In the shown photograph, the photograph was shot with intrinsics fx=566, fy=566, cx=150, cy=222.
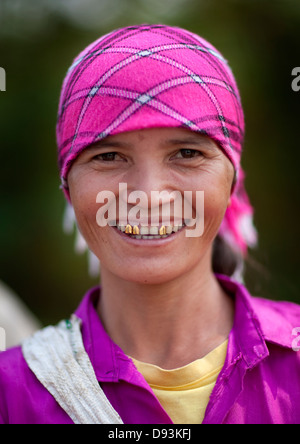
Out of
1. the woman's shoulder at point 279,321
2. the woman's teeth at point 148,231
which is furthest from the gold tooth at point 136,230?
the woman's shoulder at point 279,321

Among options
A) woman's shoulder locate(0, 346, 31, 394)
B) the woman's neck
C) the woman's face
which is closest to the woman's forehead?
the woman's face

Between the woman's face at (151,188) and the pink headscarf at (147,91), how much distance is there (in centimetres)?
5

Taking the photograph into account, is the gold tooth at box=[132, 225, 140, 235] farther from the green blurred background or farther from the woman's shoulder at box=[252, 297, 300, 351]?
the green blurred background

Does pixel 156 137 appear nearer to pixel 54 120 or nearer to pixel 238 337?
pixel 238 337

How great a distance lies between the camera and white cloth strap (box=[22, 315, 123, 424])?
6.51 ft

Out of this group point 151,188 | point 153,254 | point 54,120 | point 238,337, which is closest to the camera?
point 151,188

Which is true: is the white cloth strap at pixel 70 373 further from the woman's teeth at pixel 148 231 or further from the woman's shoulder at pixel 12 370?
the woman's teeth at pixel 148 231

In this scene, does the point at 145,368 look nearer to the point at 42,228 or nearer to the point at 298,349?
the point at 298,349

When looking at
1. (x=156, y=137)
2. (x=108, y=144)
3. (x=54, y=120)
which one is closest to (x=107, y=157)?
(x=108, y=144)

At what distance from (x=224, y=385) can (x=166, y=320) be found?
347 mm

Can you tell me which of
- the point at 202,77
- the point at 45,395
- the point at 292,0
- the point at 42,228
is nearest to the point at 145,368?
the point at 45,395

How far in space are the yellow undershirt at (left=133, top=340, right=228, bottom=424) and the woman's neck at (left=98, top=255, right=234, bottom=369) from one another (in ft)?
0.18

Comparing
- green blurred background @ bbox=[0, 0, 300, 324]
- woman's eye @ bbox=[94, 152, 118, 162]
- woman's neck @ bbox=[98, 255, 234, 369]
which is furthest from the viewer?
green blurred background @ bbox=[0, 0, 300, 324]

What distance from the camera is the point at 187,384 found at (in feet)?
6.79
